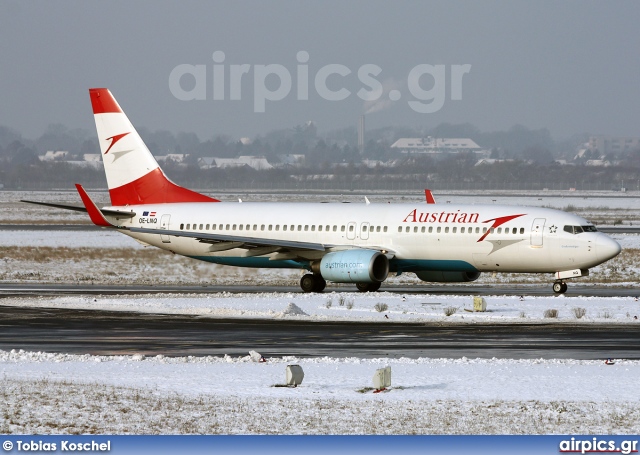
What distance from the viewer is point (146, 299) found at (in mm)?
40094

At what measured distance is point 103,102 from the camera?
168ft

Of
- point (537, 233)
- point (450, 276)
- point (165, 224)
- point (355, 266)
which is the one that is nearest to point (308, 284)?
point (355, 266)

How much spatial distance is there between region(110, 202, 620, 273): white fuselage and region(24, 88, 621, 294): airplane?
4 centimetres

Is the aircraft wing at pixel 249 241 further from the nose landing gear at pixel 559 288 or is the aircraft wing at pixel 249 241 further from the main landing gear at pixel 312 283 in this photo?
the nose landing gear at pixel 559 288

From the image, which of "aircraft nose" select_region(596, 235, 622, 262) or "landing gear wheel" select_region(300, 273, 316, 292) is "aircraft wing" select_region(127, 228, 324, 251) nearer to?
"landing gear wheel" select_region(300, 273, 316, 292)

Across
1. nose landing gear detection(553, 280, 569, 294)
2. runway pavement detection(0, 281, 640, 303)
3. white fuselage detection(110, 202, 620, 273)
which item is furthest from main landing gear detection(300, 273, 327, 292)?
nose landing gear detection(553, 280, 569, 294)

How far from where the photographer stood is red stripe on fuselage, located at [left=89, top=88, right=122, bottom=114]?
51062 mm

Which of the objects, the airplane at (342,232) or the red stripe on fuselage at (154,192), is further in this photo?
the red stripe on fuselage at (154,192)

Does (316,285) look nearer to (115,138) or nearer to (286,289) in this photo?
(286,289)

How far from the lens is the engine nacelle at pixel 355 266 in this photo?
4212 cm

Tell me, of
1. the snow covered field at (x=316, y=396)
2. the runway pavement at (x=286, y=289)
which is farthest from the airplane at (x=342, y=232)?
the snow covered field at (x=316, y=396)

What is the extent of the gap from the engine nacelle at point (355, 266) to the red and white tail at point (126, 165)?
9.43 meters

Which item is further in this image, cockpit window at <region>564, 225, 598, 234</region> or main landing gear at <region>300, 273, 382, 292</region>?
main landing gear at <region>300, 273, 382, 292</region>

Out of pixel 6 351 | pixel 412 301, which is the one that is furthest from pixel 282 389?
pixel 412 301
